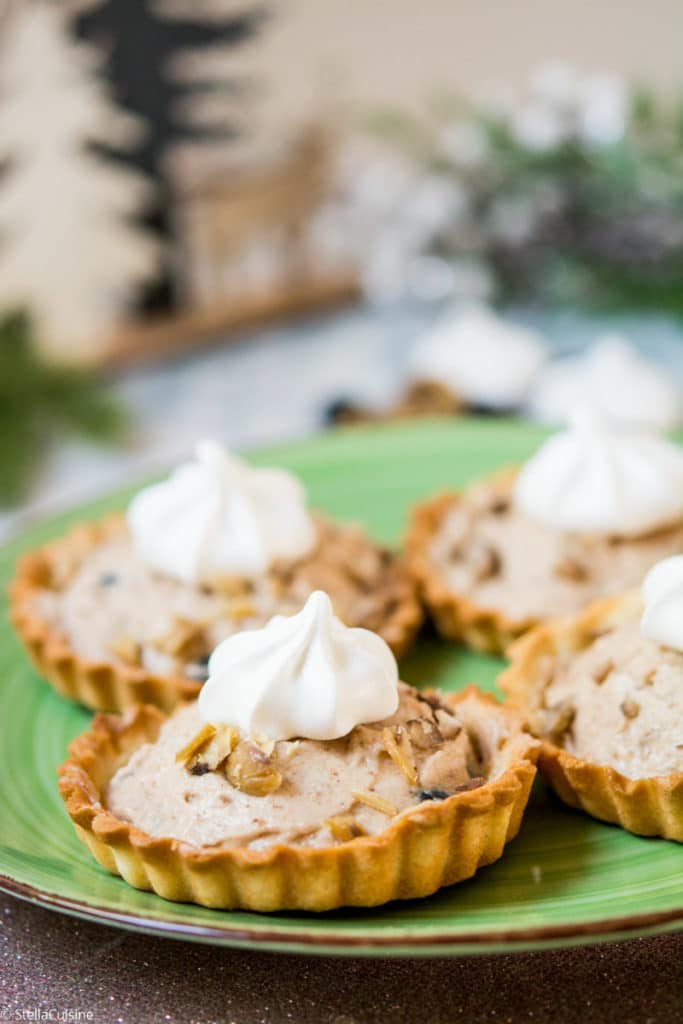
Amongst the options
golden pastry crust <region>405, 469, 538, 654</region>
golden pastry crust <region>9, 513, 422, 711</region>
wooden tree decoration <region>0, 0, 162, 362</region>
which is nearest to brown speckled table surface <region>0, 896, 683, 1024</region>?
golden pastry crust <region>9, 513, 422, 711</region>

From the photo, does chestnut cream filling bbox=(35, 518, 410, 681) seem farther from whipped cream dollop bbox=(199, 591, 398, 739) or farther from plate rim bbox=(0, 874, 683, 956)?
plate rim bbox=(0, 874, 683, 956)

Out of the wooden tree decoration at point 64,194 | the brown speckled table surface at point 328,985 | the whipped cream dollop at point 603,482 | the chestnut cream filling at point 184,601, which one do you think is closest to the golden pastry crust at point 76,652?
the chestnut cream filling at point 184,601

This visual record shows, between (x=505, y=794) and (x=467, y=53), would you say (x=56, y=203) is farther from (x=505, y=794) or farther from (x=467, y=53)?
(x=505, y=794)

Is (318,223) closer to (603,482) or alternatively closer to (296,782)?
(603,482)

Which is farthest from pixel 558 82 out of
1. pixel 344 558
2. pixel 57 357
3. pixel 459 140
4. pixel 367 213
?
pixel 344 558

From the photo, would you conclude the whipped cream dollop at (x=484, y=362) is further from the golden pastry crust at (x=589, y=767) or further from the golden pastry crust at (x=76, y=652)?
the golden pastry crust at (x=589, y=767)

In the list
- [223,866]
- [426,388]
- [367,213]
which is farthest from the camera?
[367,213]
